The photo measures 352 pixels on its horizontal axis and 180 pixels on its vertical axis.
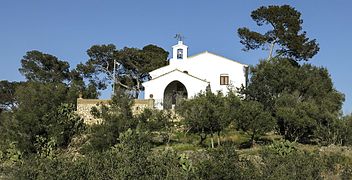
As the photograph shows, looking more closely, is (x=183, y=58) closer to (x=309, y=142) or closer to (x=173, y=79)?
(x=173, y=79)

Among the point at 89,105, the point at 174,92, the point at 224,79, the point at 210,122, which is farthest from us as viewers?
the point at 224,79

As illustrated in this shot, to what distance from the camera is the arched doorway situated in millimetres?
36694

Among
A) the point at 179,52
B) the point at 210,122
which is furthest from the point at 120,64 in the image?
Result: the point at 210,122

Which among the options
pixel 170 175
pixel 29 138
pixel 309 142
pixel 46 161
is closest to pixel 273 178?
pixel 170 175

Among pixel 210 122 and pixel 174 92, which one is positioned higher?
pixel 174 92

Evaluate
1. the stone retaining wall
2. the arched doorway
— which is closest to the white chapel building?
the arched doorway

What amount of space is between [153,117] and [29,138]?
306 inches

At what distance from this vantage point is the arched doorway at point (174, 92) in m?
36.7

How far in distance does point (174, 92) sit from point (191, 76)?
1.99 meters

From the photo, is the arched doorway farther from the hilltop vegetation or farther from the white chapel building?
the hilltop vegetation

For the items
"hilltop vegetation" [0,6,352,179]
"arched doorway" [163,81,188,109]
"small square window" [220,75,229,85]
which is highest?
"small square window" [220,75,229,85]

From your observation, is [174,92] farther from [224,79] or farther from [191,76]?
[224,79]

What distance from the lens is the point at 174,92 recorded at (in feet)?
127

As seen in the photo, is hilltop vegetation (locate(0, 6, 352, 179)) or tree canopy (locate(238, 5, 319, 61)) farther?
tree canopy (locate(238, 5, 319, 61))
